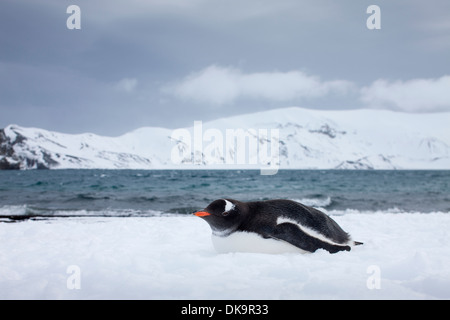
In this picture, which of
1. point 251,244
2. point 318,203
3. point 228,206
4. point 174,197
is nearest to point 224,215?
point 228,206

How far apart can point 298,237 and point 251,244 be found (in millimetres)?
536

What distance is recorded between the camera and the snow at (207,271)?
119 inches

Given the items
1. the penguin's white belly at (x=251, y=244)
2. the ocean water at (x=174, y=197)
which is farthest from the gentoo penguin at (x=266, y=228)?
the ocean water at (x=174, y=197)

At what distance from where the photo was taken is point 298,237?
4.12 meters

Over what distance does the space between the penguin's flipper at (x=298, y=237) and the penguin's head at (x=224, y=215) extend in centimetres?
40

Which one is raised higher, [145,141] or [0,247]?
[145,141]

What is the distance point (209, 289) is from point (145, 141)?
132283mm

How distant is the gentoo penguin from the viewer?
4.01 meters

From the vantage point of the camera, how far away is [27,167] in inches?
2815

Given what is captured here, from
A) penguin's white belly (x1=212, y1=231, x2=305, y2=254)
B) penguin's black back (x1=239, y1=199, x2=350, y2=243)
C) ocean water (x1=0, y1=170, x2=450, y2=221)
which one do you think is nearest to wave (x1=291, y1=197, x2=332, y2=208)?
ocean water (x1=0, y1=170, x2=450, y2=221)

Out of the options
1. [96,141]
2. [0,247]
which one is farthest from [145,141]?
[0,247]

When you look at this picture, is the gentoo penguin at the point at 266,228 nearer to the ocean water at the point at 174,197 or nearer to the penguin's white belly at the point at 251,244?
the penguin's white belly at the point at 251,244
